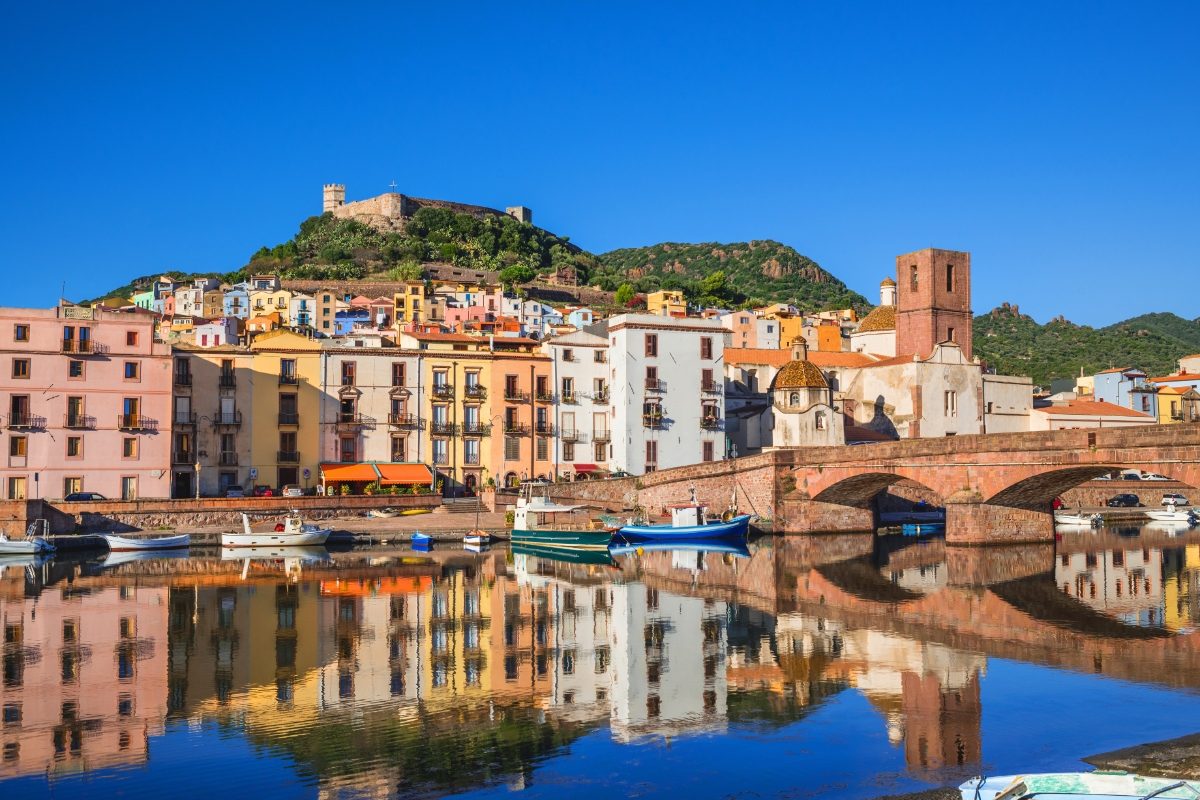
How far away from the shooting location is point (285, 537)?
56.3 m

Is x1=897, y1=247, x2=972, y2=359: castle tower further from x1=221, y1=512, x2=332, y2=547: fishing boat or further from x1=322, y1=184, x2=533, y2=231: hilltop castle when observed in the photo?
x1=322, y1=184, x2=533, y2=231: hilltop castle

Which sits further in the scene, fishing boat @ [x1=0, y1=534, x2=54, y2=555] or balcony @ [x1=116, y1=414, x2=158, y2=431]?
balcony @ [x1=116, y1=414, x2=158, y2=431]

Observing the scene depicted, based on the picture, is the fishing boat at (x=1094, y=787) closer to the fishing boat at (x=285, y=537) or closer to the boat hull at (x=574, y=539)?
the boat hull at (x=574, y=539)

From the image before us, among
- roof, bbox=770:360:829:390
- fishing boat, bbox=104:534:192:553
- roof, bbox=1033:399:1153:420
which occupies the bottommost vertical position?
fishing boat, bbox=104:534:192:553

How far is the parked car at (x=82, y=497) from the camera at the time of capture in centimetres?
5811

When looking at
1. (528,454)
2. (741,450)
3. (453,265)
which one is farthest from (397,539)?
(453,265)

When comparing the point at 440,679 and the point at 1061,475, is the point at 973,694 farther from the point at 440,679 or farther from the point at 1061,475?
the point at 1061,475

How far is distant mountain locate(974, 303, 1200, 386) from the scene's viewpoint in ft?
484

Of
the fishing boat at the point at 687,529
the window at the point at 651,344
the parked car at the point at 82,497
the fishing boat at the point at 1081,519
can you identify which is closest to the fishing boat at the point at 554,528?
the fishing boat at the point at 687,529

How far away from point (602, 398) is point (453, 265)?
3687 inches

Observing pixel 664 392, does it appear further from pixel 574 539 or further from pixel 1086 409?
pixel 1086 409

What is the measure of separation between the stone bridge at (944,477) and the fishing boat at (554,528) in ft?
23.8

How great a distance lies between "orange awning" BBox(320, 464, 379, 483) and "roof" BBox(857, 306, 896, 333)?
148ft

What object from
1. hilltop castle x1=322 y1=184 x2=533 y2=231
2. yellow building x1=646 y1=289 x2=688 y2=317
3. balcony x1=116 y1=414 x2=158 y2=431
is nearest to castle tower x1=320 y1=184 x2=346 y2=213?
hilltop castle x1=322 y1=184 x2=533 y2=231
